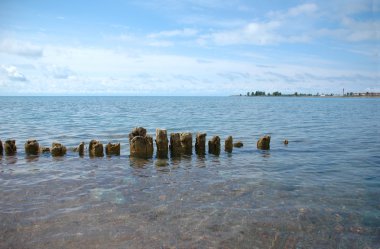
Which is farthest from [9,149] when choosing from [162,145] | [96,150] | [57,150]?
[162,145]

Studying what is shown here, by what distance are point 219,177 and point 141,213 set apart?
5041 millimetres

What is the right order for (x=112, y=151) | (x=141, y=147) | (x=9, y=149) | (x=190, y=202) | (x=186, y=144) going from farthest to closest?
(x=186, y=144) → (x=112, y=151) → (x=9, y=149) → (x=141, y=147) → (x=190, y=202)

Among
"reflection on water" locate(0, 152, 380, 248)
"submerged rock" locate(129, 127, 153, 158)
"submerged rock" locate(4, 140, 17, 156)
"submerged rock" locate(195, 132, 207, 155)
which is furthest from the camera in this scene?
"submerged rock" locate(195, 132, 207, 155)

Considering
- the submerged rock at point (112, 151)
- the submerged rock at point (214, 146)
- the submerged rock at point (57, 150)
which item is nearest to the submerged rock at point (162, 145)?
the submerged rock at point (112, 151)

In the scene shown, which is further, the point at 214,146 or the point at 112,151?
the point at 214,146

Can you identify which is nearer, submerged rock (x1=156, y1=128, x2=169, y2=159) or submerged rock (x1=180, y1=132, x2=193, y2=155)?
submerged rock (x1=156, y1=128, x2=169, y2=159)

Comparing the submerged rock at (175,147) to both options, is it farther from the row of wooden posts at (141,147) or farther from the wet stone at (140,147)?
the wet stone at (140,147)

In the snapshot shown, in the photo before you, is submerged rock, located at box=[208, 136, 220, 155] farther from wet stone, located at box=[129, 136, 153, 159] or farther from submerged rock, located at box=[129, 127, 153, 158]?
wet stone, located at box=[129, 136, 153, 159]

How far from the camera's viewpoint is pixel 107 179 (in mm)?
13648

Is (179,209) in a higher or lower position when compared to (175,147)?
lower

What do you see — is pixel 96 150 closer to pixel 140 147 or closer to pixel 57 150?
pixel 57 150

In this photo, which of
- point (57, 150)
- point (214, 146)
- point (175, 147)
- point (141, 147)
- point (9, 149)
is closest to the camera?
point (141, 147)

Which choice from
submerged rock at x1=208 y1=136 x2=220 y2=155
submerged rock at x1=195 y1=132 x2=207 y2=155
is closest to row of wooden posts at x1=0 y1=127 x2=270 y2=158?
submerged rock at x1=195 y1=132 x2=207 y2=155

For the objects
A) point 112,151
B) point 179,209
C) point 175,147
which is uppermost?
point 175,147
